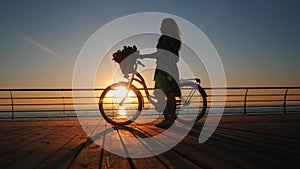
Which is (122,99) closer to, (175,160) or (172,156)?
(172,156)

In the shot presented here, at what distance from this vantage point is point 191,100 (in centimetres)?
604

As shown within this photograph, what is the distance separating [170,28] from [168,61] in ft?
2.11

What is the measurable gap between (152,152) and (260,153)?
3.24ft

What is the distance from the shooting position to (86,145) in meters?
3.36

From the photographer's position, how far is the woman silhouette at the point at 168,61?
5.77m

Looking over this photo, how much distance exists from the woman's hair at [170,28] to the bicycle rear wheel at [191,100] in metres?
1.01

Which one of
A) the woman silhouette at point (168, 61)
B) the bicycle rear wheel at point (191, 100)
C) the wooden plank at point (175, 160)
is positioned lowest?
the wooden plank at point (175, 160)

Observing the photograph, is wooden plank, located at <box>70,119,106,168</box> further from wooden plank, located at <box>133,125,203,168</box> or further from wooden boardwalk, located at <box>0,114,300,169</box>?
wooden plank, located at <box>133,125,203,168</box>

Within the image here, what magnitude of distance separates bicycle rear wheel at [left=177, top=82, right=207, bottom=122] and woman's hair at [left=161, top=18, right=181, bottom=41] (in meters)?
1.01

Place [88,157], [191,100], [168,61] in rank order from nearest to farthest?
1. [88,157]
2. [168,61]
3. [191,100]

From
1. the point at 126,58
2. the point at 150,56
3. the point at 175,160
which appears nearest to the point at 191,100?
the point at 150,56

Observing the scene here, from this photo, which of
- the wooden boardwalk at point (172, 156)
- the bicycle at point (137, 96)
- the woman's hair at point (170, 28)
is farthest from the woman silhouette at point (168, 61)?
the wooden boardwalk at point (172, 156)

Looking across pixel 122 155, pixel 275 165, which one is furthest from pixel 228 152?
pixel 122 155

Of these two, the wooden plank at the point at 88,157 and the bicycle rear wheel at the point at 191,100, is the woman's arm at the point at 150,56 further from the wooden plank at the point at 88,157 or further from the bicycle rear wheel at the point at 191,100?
the wooden plank at the point at 88,157
